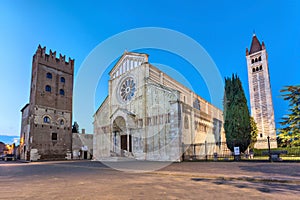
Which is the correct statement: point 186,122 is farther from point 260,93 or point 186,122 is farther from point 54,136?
point 260,93

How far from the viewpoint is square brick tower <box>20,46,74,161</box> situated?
31.1m

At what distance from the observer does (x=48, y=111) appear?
33.3 metres

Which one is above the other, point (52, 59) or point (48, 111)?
point (52, 59)

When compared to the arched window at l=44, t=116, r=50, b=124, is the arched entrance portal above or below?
below

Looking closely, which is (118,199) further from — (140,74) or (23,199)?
(140,74)

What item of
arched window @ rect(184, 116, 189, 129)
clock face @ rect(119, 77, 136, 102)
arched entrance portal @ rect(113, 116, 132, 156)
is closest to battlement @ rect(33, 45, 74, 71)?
clock face @ rect(119, 77, 136, 102)

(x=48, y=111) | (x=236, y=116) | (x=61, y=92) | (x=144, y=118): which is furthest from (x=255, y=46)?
(x=48, y=111)

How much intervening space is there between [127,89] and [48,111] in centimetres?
1634

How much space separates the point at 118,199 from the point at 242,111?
19.8m

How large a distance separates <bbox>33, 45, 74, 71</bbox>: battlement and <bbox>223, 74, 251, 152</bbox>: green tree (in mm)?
30032

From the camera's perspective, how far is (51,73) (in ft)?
116

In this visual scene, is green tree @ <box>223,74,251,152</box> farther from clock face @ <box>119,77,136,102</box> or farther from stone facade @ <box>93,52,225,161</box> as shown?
clock face @ <box>119,77,136,102</box>

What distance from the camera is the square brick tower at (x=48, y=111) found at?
31.1 m

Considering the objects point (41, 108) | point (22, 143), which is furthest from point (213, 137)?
point (22, 143)
